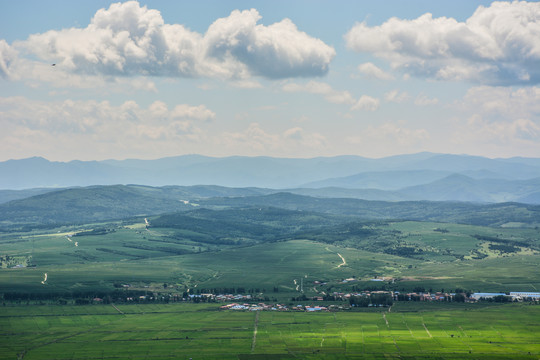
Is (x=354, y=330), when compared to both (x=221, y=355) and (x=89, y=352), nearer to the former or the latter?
(x=221, y=355)

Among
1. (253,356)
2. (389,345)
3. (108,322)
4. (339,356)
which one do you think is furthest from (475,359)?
(108,322)

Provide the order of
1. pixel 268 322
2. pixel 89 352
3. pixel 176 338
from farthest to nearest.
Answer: pixel 268 322, pixel 176 338, pixel 89 352

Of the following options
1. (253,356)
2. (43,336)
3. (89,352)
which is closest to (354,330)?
(253,356)

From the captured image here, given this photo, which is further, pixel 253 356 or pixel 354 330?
pixel 354 330

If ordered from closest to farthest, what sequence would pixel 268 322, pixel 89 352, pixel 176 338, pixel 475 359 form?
pixel 475 359
pixel 89 352
pixel 176 338
pixel 268 322

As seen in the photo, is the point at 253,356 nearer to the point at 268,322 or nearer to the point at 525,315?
the point at 268,322

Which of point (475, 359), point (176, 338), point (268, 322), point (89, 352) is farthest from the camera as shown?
point (268, 322)
